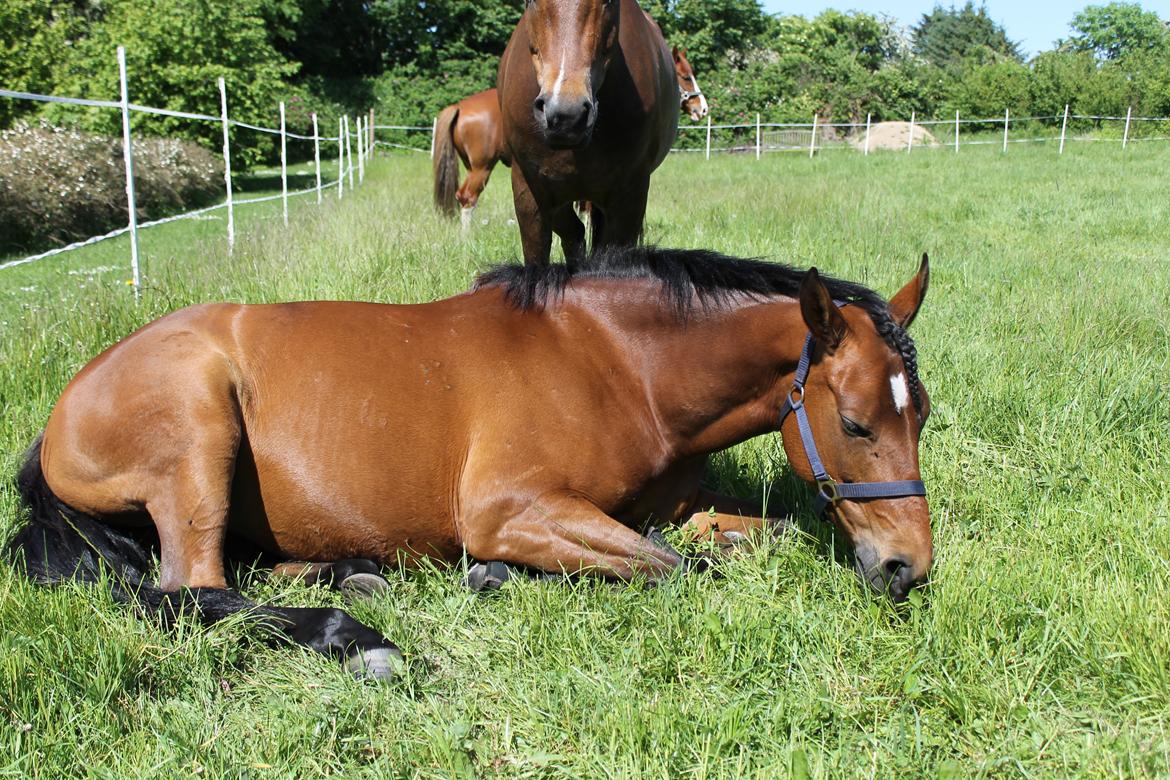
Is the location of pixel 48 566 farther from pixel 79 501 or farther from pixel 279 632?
Answer: pixel 279 632

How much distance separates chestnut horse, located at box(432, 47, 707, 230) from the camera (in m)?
14.6

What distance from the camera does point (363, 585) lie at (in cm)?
320

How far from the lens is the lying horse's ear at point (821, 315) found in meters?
2.88

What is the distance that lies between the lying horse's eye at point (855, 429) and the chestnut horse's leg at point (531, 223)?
2986mm

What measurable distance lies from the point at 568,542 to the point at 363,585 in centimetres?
77

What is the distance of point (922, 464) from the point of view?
12.9 ft

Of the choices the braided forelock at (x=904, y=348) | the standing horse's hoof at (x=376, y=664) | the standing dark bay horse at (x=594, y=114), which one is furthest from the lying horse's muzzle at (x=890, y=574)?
the standing dark bay horse at (x=594, y=114)

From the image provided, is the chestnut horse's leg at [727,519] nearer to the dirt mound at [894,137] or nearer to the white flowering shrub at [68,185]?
the white flowering shrub at [68,185]

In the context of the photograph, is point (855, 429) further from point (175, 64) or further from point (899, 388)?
point (175, 64)

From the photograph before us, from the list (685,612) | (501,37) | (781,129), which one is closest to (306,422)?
(685,612)

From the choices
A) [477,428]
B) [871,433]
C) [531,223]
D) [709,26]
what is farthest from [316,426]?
[709,26]

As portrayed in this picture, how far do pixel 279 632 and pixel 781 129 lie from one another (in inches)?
1528

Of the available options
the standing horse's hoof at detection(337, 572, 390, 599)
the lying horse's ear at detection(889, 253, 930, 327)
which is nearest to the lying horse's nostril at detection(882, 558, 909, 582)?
the lying horse's ear at detection(889, 253, 930, 327)

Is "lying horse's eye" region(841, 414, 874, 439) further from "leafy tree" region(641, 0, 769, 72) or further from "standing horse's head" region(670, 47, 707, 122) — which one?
"leafy tree" region(641, 0, 769, 72)
